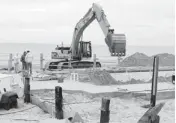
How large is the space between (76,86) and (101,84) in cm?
124

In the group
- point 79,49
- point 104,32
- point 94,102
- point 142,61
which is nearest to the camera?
point 94,102

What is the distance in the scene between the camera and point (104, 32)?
1612 centimetres

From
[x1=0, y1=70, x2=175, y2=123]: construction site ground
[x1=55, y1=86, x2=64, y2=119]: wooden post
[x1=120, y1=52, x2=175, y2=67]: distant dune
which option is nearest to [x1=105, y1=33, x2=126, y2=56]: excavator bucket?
[x1=0, y1=70, x2=175, y2=123]: construction site ground

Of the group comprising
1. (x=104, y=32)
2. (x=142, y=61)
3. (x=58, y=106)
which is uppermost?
(x=104, y=32)

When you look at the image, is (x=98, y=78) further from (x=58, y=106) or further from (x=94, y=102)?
(x=58, y=106)

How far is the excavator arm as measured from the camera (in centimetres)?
1393

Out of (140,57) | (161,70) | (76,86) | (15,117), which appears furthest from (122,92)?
(140,57)

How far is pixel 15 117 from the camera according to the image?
9.13 meters

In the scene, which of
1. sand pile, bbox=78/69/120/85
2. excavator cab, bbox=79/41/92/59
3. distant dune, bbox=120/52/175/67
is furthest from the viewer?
distant dune, bbox=120/52/175/67

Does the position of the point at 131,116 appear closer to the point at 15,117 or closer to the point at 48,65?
the point at 15,117

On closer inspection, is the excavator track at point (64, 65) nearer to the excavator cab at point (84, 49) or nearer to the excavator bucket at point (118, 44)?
the excavator cab at point (84, 49)

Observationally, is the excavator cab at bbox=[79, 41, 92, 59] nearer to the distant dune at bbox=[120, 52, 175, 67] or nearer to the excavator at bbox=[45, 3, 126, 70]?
the excavator at bbox=[45, 3, 126, 70]

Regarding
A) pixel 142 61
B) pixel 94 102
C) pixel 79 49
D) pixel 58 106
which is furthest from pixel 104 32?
pixel 142 61

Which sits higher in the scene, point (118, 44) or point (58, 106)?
point (118, 44)
